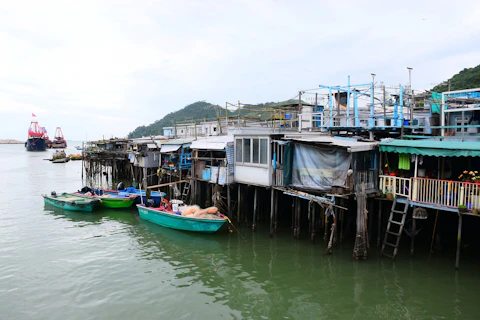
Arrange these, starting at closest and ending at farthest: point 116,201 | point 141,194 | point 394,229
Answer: point 394,229 → point 141,194 → point 116,201

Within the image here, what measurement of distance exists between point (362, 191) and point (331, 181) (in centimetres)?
206

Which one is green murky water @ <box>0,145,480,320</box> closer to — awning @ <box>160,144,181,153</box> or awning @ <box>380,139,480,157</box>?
awning @ <box>380,139,480,157</box>

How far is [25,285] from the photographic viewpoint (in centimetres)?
1251

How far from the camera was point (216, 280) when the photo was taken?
42.4ft

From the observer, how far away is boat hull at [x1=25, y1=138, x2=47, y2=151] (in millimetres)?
112438

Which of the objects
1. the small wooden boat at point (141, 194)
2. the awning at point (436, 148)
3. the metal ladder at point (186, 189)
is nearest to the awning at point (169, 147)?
the metal ladder at point (186, 189)

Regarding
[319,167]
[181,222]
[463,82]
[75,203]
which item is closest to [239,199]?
[181,222]

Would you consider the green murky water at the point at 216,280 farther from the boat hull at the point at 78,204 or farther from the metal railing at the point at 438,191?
the boat hull at the point at 78,204

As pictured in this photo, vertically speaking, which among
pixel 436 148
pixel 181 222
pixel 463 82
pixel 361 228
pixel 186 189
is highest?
pixel 463 82

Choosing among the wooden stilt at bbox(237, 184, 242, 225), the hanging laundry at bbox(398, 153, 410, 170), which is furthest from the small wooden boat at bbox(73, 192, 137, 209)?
the hanging laundry at bbox(398, 153, 410, 170)

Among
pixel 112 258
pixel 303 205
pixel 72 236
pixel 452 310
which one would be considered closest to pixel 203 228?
pixel 112 258

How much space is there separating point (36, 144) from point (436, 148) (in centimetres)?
12518

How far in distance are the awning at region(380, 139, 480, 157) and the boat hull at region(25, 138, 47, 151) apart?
12212 cm

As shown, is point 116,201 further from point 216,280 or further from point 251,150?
point 216,280
